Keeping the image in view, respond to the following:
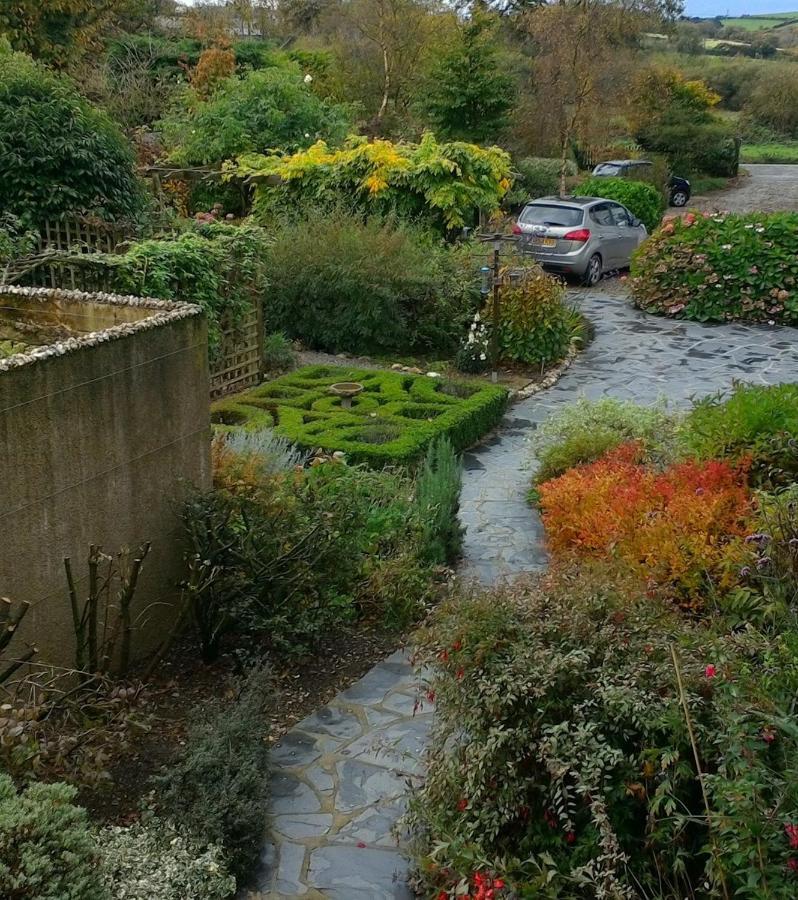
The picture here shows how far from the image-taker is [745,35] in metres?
72.0

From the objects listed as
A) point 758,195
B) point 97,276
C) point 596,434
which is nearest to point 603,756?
point 596,434

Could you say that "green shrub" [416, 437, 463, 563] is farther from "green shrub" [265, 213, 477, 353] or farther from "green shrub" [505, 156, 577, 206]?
"green shrub" [505, 156, 577, 206]

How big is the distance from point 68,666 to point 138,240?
→ 25.8 feet

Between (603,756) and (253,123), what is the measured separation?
18211mm

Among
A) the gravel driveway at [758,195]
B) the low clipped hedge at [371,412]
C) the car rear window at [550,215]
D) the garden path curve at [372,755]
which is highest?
the car rear window at [550,215]

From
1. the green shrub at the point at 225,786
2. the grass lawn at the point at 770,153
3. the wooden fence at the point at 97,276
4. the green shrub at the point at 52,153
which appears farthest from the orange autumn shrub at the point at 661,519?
the grass lawn at the point at 770,153

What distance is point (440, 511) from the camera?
748cm

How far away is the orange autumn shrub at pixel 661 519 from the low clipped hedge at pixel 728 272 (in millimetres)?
8930

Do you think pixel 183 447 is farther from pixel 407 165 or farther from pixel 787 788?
pixel 407 165

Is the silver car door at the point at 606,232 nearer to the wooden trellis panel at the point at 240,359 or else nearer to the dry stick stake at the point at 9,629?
the wooden trellis panel at the point at 240,359

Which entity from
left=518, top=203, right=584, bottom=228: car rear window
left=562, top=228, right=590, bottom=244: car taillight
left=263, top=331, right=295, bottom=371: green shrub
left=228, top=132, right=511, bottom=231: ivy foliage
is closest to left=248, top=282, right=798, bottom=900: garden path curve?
left=263, top=331, right=295, bottom=371: green shrub

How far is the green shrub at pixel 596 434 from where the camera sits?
8.91m

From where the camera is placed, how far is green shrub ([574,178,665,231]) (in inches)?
888

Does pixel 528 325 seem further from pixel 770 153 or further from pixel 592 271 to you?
pixel 770 153
